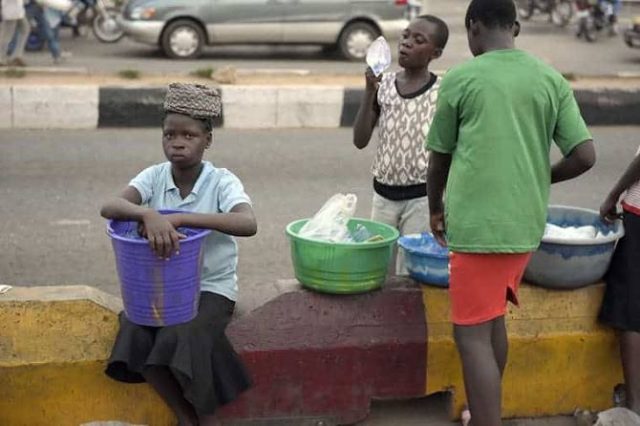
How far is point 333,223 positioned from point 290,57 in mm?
12604

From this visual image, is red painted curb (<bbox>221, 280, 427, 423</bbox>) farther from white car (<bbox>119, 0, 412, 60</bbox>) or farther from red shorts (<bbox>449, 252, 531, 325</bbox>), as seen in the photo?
white car (<bbox>119, 0, 412, 60</bbox>)

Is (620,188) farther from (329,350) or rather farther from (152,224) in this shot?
(152,224)

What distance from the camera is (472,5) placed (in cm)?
330

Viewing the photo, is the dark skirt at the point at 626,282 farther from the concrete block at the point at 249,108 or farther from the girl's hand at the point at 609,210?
the concrete block at the point at 249,108

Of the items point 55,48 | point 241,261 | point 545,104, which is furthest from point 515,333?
point 55,48

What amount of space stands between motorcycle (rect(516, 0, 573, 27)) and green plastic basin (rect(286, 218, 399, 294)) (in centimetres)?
1975

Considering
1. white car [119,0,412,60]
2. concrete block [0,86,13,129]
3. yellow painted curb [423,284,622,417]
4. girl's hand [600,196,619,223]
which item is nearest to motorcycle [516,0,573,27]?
white car [119,0,412,60]

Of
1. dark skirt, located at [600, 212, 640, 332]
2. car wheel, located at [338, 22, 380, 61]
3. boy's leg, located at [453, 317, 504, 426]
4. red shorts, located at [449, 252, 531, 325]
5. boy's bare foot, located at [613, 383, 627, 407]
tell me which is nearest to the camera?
red shorts, located at [449, 252, 531, 325]

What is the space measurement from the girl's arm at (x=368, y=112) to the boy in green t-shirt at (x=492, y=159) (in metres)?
1.02

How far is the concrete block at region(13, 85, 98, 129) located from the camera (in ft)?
33.1

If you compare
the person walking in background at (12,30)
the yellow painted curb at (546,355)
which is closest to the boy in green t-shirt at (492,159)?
the yellow painted curb at (546,355)

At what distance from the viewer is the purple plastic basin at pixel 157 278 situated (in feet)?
10.6

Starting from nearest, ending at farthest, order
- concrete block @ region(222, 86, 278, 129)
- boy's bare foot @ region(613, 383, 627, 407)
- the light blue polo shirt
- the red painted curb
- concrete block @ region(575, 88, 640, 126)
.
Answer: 1. the light blue polo shirt
2. the red painted curb
3. boy's bare foot @ region(613, 383, 627, 407)
4. concrete block @ region(222, 86, 278, 129)
5. concrete block @ region(575, 88, 640, 126)

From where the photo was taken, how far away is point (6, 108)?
10.0 m
